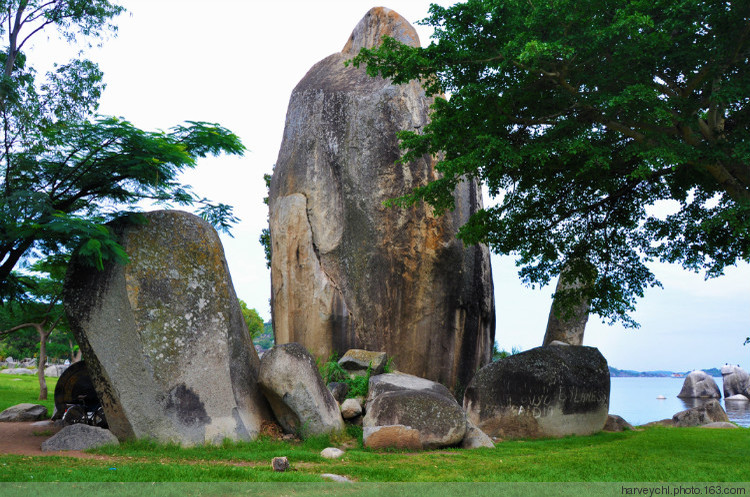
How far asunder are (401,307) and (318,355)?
2.93 m

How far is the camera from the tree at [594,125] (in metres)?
12.8

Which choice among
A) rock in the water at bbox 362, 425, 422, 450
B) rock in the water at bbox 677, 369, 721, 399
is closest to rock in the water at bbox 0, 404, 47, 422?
rock in the water at bbox 362, 425, 422, 450

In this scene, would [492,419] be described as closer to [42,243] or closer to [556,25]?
[556,25]

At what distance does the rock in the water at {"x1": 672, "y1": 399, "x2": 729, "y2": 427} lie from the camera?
70.6 feet

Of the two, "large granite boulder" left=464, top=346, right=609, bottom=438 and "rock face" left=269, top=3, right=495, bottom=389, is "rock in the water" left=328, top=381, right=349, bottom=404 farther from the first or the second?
"large granite boulder" left=464, top=346, right=609, bottom=438

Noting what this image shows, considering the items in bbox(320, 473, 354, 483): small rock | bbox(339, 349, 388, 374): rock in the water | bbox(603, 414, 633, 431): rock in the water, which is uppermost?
bbox(339, 349, 388, 374): rock in the water

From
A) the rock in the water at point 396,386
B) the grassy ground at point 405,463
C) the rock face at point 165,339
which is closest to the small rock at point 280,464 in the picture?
the grassy ground at point 405,463

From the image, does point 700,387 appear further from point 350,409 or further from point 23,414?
point 23,414

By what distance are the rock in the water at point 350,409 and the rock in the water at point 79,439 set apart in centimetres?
502

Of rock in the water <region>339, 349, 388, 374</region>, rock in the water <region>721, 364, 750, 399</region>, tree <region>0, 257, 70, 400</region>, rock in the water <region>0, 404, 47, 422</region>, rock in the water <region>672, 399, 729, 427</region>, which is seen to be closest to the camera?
rock in the water <region>339, 349, 388, 374</region>

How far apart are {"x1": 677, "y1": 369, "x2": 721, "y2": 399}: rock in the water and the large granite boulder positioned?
113 ft

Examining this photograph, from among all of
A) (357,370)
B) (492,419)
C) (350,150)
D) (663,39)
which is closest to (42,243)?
(357,370)

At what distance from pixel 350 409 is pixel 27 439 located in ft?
23.0

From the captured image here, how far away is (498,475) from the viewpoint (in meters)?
9.38
